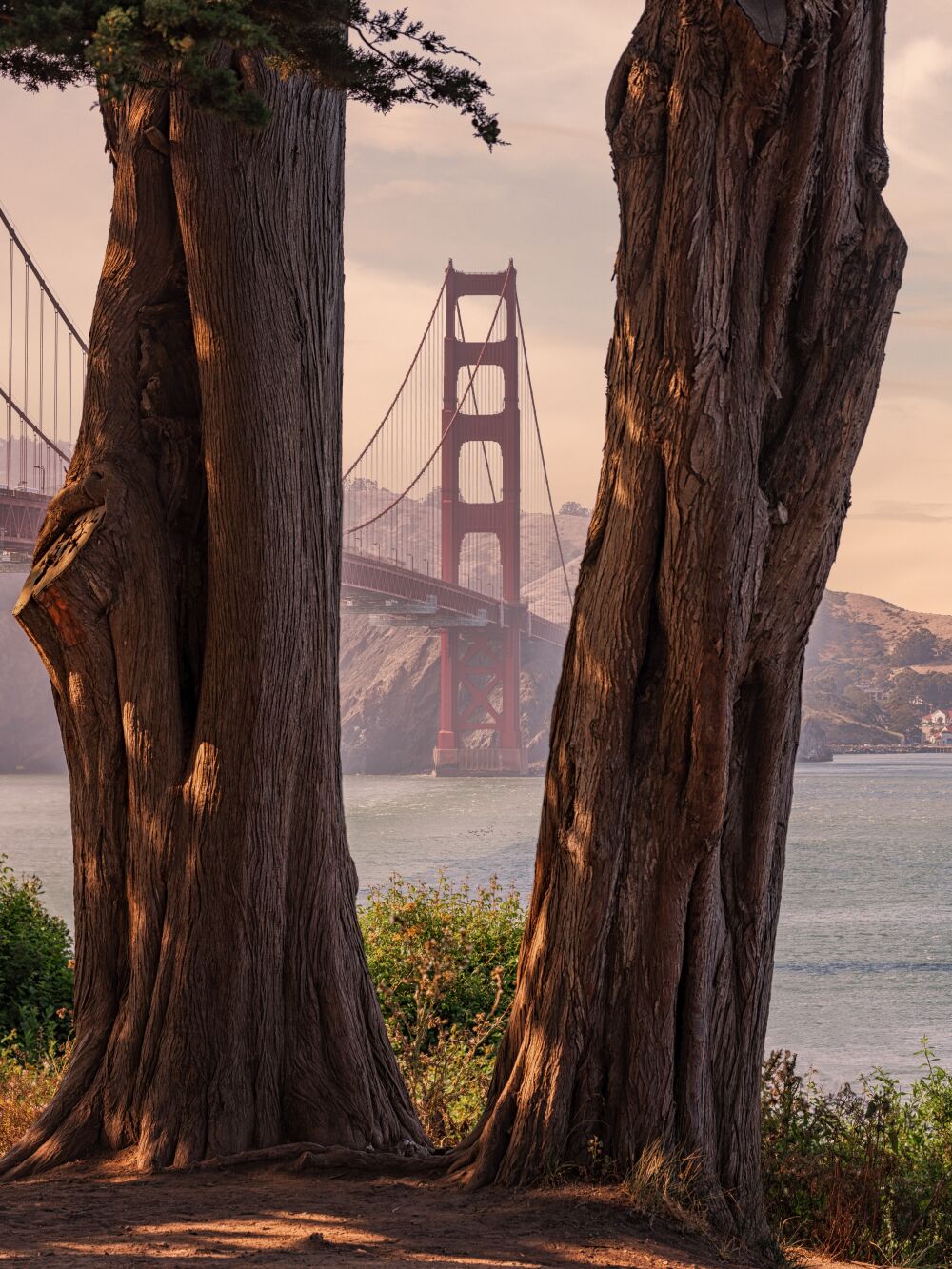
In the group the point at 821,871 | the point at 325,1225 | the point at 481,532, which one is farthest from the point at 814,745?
the point at 325,1225

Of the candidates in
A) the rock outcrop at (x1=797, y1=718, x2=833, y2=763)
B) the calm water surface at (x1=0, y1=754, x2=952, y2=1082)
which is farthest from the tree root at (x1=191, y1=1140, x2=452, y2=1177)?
the rock outcrop at (x1=797, y1=718, x2=833, y2=763)

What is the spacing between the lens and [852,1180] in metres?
3.86

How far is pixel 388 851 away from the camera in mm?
23750

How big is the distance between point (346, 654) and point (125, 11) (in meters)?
49.6

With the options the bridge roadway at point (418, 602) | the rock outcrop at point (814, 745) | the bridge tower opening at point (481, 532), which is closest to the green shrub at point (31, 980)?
the bridge roadway at point (418, 602)

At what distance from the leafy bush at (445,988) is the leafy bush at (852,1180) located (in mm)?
961

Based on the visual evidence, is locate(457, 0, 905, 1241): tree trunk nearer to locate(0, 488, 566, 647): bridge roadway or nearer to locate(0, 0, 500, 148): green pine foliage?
locate(0, 0, 500, 148): green pine foliage

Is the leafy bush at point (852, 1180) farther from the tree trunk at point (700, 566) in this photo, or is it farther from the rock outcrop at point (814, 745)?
the rock outcrop at point (814, 745)

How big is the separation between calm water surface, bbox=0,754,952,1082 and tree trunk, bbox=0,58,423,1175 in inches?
230

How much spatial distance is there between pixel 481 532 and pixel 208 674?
1253 inches

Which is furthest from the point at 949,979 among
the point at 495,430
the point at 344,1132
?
the point at 495,430

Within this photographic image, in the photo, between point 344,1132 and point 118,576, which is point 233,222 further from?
point 344,1132

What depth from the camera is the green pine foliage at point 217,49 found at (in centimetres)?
226

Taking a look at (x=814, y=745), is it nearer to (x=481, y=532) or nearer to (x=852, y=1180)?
(x=481, y=532)
